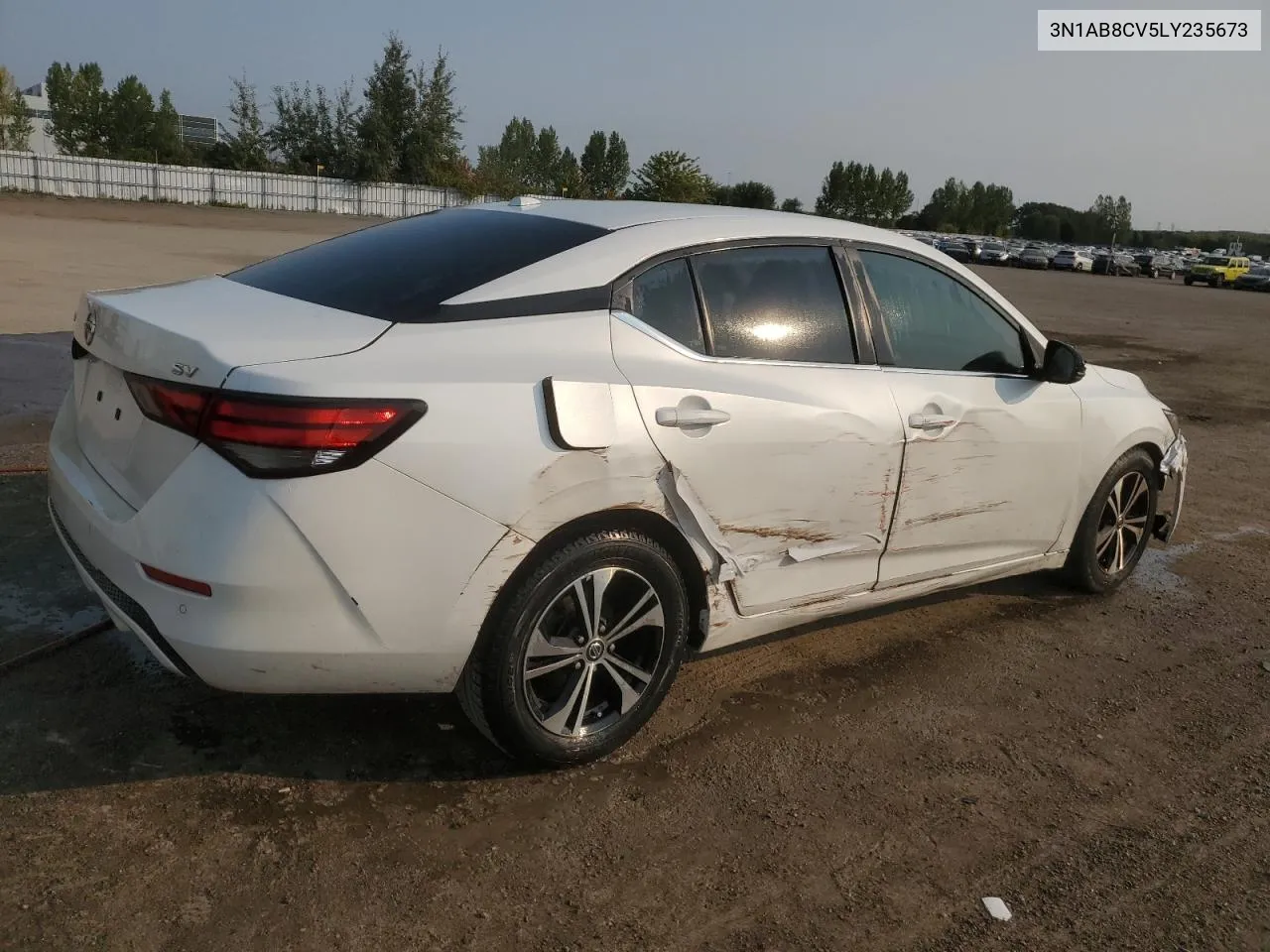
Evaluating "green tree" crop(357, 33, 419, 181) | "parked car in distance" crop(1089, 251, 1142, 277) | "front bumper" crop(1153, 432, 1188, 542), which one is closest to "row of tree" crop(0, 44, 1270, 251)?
"green tree" crop(357, 33, 419, 181)

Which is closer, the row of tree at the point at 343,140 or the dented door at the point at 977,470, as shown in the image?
the dented door at the point at 977,470

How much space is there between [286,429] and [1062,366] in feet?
10.2

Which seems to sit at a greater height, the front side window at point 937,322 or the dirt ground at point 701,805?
the front side window at point 937,322

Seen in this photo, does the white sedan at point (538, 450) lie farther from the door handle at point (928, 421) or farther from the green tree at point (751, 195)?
the green tree at point (751, 195)

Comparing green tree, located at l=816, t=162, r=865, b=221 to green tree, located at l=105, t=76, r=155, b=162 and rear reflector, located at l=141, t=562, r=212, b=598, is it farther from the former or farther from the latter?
rear reflector, located at l=141, t=562, r=212, b=598

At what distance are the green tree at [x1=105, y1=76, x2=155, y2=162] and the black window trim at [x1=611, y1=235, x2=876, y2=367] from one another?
68.3 meters

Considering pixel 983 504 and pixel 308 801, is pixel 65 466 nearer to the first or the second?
pixel 308 801

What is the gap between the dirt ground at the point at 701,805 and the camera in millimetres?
2555

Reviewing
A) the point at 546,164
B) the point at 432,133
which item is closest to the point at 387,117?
the point at 432,133

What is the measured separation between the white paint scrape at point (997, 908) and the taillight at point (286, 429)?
6.38 feet

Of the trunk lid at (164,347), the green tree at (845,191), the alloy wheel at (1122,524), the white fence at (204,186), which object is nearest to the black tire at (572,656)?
the trunk lid at (164,347)

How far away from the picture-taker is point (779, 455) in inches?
131

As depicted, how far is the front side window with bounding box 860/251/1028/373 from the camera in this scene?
3.88m

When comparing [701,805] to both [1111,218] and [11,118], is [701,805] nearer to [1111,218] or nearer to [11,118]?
[11,118]
